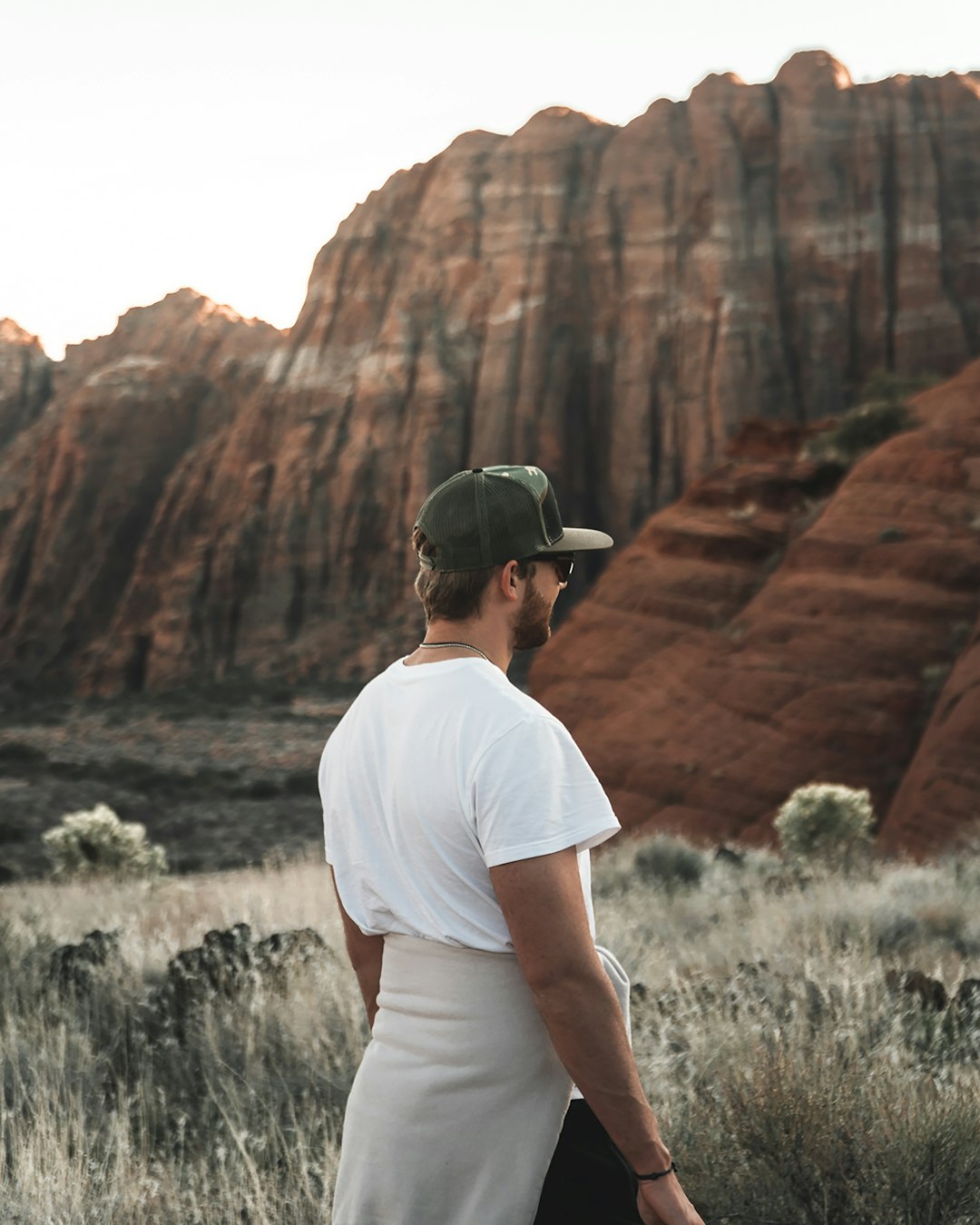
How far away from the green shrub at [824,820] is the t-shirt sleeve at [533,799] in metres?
8.48

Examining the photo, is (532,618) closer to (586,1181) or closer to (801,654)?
(586,1181)

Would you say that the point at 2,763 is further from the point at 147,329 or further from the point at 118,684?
the point at 147,329

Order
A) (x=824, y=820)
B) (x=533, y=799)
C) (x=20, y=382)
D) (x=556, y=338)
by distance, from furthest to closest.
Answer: (x=20, y=382)
(x=556, y=338)
(x=824, y=820)
(x=533, y=799)

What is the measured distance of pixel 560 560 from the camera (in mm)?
1948

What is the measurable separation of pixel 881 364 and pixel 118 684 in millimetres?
36553

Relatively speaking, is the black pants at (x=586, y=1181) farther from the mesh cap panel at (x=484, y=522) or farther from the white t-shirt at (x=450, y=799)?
Result: the mesh cap panel at (x=484, y=522)

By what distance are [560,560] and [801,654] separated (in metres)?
11.3

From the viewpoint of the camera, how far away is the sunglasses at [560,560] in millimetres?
1896

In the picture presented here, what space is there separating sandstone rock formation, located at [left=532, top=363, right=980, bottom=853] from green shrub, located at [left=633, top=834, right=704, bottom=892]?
214 cm

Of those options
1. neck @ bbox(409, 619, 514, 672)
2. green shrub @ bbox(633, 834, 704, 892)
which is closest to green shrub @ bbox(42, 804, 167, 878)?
green shrub @ bbox(633, 834, 704, 892)

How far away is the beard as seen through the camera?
192 centimetres

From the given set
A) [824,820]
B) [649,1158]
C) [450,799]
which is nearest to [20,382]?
[824,820]

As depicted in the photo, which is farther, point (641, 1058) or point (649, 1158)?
point (641, 1058)

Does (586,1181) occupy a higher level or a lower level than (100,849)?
higher
